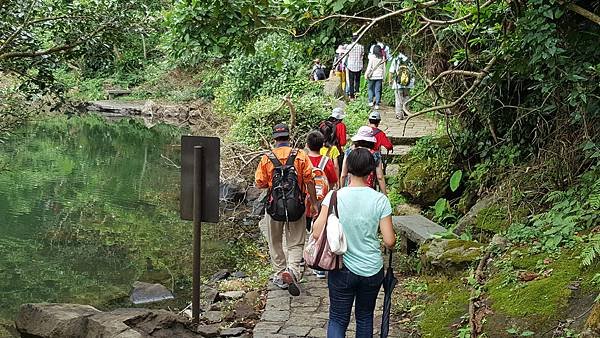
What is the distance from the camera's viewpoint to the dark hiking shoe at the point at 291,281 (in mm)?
7203

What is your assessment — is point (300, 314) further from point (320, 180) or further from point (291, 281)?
point (320, 180)

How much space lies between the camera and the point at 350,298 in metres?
4.80

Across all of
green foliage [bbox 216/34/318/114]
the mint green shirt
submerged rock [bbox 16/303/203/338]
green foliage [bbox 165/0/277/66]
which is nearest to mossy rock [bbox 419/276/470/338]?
the mint green shirt

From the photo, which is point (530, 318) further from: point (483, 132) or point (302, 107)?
point (302, 107)

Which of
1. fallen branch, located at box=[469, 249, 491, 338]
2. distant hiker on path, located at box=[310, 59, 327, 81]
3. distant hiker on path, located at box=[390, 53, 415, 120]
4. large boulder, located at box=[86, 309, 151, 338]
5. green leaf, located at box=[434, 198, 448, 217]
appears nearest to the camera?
fallen branch, located at box=[469, 249, 491, 338]

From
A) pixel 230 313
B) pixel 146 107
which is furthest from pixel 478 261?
pixel 146 107

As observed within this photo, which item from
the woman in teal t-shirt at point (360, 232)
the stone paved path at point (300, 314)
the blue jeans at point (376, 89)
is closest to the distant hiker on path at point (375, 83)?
the blue jeans at point (376, 89)

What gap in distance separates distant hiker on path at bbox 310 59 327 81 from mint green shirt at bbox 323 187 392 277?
1672cm

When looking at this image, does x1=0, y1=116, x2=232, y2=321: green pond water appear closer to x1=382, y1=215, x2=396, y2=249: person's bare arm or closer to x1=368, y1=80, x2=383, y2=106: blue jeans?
x1=368, y1=80, x2=383, y2=106: blue jeans

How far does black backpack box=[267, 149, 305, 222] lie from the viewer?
22.4 feet

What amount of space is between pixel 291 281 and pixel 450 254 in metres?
1.76

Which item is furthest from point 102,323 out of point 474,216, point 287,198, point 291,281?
point 474,216

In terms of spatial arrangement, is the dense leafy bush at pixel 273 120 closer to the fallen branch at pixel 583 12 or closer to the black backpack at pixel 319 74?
the black backpack at pixel 319 74

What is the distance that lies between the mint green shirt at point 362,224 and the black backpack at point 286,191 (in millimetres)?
2111
